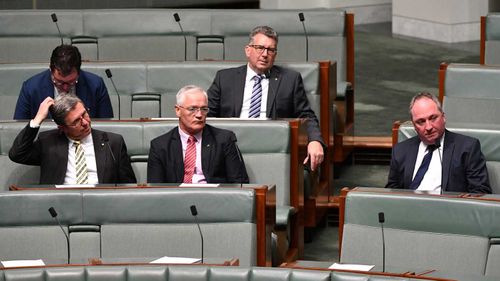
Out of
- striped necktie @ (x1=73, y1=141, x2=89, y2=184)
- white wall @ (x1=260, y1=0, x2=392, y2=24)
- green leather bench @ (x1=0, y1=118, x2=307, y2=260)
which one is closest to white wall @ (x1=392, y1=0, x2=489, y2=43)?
white wall @ (x1=260, y1=0, x2=392, y2=24)

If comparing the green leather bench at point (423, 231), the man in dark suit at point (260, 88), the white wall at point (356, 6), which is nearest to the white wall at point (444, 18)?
the white wall at point (356, 6)

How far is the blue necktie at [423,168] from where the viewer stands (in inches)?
135

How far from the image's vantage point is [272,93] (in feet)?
13.0

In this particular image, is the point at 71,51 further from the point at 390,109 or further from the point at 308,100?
the point at 390,109

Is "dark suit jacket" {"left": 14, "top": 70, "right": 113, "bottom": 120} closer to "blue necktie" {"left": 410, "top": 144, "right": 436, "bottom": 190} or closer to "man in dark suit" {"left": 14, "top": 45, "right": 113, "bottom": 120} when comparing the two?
"man in dark suit" {"left": 14, "top": 45, "right": 113, "bottom": 120}

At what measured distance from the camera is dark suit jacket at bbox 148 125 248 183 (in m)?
3.50

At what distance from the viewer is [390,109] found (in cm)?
518

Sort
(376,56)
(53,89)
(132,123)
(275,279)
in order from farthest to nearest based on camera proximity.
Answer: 1. (376,56)
2. (53,89)
3. (132,123)
4. (275,279)

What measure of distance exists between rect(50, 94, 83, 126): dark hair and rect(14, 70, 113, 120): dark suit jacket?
417mm

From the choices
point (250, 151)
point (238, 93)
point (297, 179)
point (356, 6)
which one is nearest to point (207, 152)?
point (250, 151)

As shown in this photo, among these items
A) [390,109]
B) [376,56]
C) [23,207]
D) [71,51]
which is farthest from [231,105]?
[376,56]

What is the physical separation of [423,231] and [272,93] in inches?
40.0

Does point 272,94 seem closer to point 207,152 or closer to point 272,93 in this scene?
point 272,93

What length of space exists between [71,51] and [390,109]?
1.77 metres
